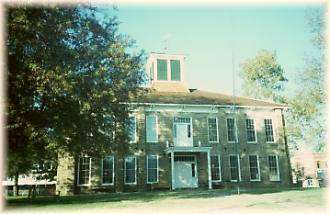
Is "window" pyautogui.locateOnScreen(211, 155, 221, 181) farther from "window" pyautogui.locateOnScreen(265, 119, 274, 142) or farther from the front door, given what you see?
"window" pyautogui.locateOnScreen(265, 119, 274, 142)

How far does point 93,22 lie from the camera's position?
1733 cm

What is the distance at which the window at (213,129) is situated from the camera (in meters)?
30.1

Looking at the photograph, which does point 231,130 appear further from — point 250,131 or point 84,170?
point 84,170

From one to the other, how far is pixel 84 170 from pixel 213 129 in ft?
36.2

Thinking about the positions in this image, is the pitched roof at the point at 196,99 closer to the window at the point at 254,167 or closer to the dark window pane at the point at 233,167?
the window at the point at 254,167

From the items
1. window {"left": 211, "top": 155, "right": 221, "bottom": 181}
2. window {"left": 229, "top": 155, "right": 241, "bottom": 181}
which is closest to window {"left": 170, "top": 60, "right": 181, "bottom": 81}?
window {"left": 211, "top": 155, "right": 221, "bottom": 181}

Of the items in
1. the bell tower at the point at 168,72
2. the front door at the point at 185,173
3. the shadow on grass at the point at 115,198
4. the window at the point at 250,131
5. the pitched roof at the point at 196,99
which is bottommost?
the shadow on grass at the point at 115,198

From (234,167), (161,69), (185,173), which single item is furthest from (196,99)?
(234,167)

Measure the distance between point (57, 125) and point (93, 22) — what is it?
17.2 feet

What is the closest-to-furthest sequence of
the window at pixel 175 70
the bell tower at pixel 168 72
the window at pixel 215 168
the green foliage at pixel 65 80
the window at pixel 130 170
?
the green foliage at pixel 65 80 → the window at pixel 130 170 → the window at pixel 215 168 → the bell tower at pixel 168 72 → the window at pixel 175 70

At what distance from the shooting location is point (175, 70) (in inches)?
1358

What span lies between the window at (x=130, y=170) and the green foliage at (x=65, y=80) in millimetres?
9637

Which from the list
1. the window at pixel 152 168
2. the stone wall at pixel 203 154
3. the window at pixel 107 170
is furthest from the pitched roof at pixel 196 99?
the window at pixel 107 170

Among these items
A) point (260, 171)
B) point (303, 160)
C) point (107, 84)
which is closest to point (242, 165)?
point (260, 171)
